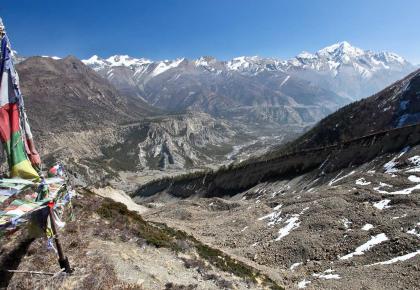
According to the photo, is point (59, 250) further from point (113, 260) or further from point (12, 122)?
point (12, 122)

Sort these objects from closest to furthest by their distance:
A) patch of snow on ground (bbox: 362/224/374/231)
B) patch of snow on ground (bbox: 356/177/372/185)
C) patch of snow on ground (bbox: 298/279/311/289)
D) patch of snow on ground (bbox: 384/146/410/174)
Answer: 1. patch of snow on ground (bbox: 298/279/311/289)
2. patch of snow on ground (bbox: 362/224/374/231)
3. patch of snow on ground (bbox: 356/177/372/185)
4. patch of snow on ground (bbox: 384/146/410/174)

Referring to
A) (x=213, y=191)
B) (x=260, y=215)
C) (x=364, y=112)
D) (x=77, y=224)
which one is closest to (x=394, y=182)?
(x=260, y=215)

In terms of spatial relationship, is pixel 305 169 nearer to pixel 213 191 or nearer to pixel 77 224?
pixel 213 191

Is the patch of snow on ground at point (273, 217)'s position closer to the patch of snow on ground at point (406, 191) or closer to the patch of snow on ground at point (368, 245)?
the patch of snow on ground at point (406, 191)

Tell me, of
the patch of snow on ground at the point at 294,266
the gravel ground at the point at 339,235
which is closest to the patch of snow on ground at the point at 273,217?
the gravel ground at the point at 339,235

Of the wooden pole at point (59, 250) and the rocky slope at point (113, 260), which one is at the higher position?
the wooden pole at point (59, 250)

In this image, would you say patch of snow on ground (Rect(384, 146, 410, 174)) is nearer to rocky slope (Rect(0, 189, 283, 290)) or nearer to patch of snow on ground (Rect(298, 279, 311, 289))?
patch of snow on ground (Rect(298, 279, 311, 289))

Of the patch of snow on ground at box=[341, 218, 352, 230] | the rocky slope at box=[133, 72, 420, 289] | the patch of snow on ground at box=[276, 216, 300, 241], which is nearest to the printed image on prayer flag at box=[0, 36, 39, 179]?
the rocky slope at box=[133, 72, 420, 289]

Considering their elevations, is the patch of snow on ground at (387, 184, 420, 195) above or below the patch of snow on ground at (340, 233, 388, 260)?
above

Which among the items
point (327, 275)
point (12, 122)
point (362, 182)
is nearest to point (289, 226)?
A: point (327, 275)
